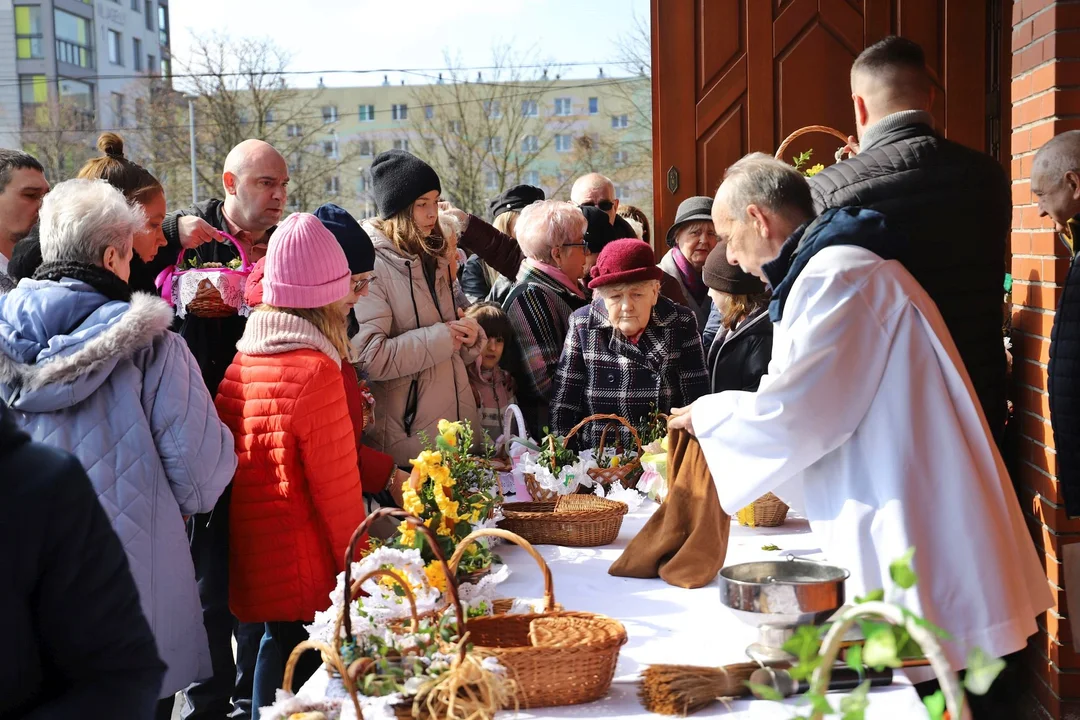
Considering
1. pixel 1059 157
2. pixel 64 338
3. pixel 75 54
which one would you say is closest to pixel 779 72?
pixel 1059 157

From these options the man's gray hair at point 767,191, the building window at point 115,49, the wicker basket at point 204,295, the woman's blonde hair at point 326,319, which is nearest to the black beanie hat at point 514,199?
the wicker basket at point 204,295

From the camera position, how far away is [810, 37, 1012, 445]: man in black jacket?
10.7ft

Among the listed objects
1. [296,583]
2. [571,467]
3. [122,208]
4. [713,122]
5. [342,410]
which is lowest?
[296,583]

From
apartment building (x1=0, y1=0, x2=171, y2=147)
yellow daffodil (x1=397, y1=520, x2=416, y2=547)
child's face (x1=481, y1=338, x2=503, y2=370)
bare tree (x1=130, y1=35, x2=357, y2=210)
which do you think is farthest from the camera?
apartment building (x1=0, y1=0, x2=171, y2=147)

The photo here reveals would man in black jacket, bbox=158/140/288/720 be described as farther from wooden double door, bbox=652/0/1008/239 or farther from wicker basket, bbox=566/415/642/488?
wooden double door, bbox=652/0/1008/239

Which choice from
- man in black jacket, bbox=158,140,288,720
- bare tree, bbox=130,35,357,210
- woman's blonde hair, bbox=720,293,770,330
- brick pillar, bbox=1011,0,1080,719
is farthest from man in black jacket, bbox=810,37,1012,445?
bare tree, bbox=130,35,357,210

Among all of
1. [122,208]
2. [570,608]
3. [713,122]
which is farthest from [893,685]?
[713,122]

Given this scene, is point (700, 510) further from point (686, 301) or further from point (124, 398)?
point (686, 301)

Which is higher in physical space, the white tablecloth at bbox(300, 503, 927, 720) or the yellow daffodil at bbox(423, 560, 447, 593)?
the yellow daffodil at bbox(423, 560, 447, 593)

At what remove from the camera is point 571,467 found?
367 cm

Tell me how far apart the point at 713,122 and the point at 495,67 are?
1003 inches

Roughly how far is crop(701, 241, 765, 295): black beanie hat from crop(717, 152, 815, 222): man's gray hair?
3.96 ft

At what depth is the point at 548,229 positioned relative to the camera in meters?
4.69

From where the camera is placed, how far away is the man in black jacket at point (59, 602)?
60.1 inches
